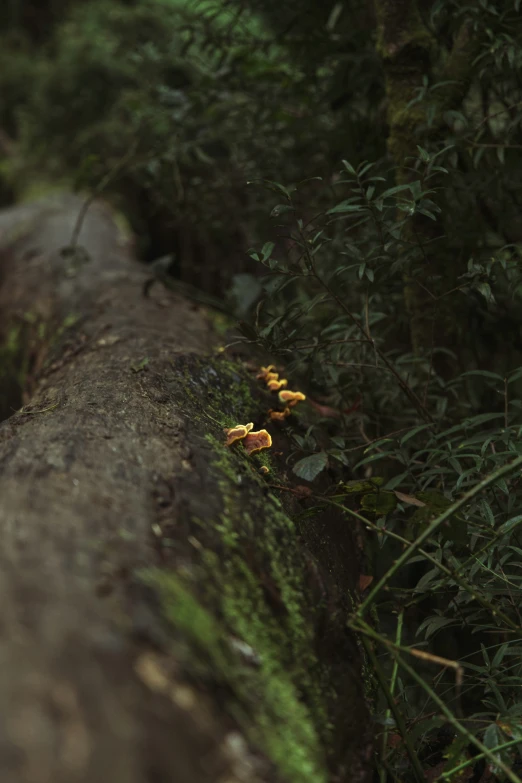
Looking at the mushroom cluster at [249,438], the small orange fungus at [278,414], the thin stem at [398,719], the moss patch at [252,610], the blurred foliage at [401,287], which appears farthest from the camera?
the small orange fungus at [278,414]

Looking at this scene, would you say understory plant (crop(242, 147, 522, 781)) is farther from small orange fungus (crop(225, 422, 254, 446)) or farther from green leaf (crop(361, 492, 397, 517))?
small orange fungus (crop(225, 422, 254, 446))

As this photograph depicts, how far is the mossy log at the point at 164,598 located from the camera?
0.76m

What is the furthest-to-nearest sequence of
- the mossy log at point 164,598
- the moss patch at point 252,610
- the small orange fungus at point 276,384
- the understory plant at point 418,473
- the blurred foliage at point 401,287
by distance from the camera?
the small orange fungus at point 276,384, the blurred foliage at point 401,287, the understory plant at point 418,473, the moss patch at point 252,610, the mossy log at point 164,598

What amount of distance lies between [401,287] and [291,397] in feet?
1.61

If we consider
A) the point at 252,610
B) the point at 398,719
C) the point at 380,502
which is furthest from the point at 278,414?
the point at 398,719

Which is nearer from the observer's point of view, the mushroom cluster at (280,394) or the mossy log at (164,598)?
the mossy log at (164,598)

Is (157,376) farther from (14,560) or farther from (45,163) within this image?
(45,163)

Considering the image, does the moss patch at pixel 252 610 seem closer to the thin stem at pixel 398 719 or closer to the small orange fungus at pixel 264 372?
the thin stem at pixel 398 719

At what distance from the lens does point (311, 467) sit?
4.88 ft

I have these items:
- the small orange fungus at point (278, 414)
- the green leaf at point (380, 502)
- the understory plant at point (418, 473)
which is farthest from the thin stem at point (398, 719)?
the small orange fungus at point (278, 414)

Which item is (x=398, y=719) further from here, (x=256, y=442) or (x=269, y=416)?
(x=269, y=416)

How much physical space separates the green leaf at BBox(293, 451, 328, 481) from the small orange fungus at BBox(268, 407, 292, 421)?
1.09 feet

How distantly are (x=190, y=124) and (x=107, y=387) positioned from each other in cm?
159

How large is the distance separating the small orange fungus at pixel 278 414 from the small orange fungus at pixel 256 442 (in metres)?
0.28
